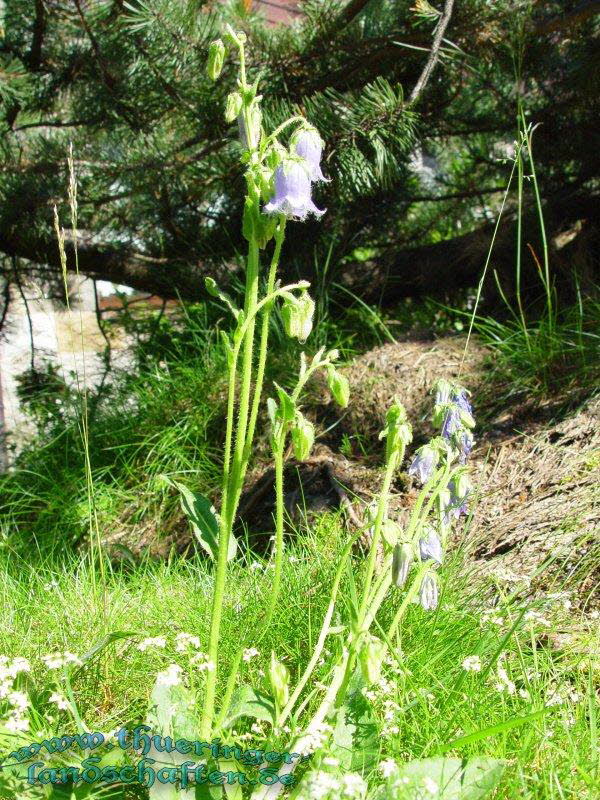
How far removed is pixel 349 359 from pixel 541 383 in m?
0.86

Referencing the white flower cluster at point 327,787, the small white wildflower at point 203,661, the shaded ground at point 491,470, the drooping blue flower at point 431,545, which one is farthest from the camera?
the shaded ground at point 491,470

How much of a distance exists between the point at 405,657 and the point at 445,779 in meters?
0.40

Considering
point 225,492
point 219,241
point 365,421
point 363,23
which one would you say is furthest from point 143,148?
point 225,492

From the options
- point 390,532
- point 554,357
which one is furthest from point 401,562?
point 554,357

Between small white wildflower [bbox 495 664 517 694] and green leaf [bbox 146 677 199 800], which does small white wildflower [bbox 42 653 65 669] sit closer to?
green leaf [bbox 146 677 199 800]

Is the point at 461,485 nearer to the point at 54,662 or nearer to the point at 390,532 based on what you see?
the point at 390,532

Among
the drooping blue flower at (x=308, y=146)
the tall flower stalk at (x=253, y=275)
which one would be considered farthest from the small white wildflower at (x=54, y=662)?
the drooping blue flower at (x=308, y=146)

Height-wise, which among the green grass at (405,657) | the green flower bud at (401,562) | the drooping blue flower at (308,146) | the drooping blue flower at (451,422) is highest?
the drooping blue flower at (308,146)

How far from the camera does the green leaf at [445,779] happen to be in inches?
52.2

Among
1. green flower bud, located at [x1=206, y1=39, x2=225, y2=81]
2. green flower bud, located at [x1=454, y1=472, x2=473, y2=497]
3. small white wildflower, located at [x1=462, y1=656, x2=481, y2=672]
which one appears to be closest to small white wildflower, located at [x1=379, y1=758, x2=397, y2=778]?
small white wildflower, located at [x1=462, y1=656, x2=481, y2=672]

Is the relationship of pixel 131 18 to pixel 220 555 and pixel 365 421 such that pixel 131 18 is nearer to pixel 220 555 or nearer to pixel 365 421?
pixel 365 421

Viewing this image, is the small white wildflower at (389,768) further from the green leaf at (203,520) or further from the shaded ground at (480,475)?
the shaded ground at (480,475)

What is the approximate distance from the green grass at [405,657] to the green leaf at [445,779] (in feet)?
0.13

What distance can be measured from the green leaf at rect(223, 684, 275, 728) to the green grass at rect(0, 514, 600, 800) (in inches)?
3.1
